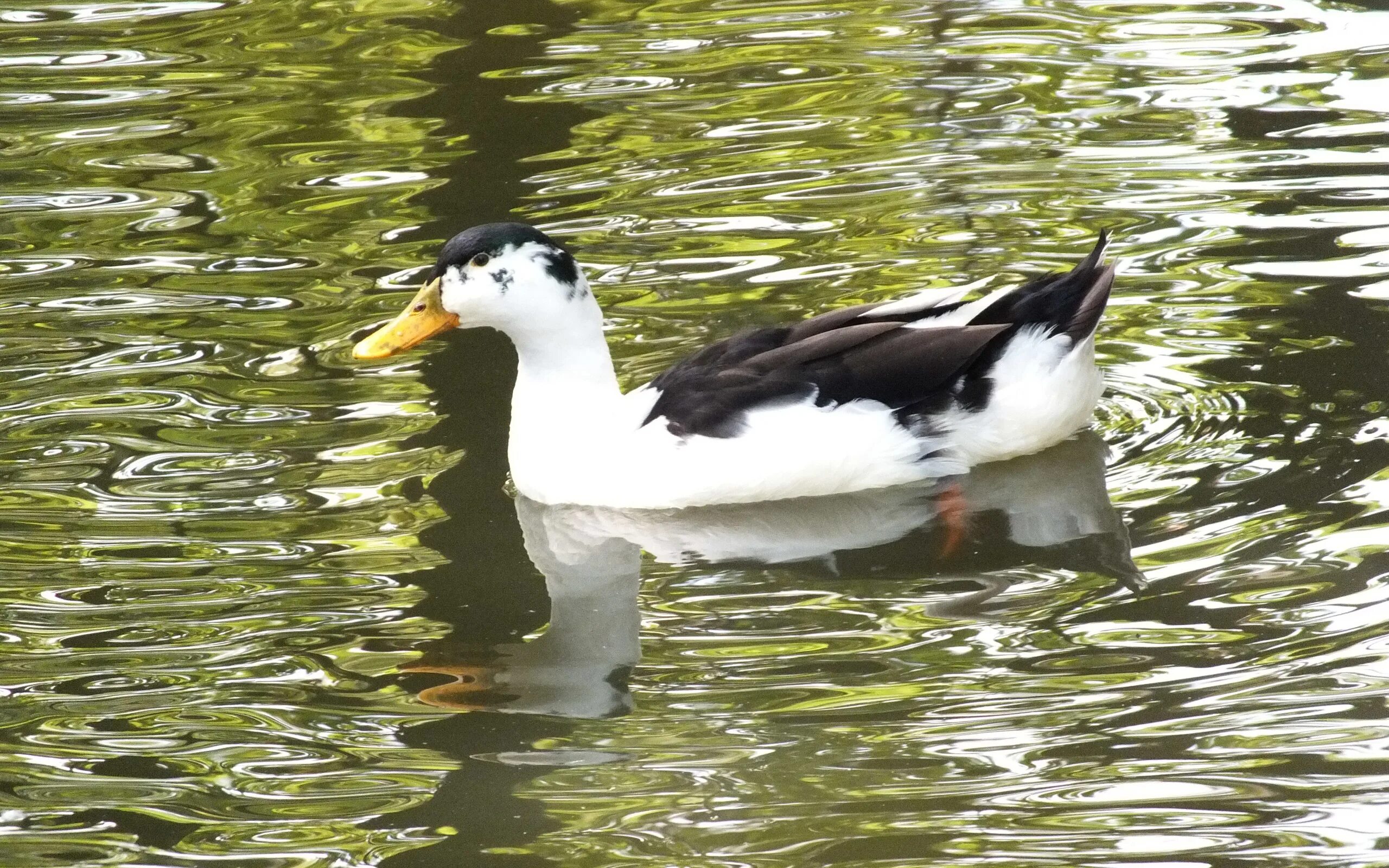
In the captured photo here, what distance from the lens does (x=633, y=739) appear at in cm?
498

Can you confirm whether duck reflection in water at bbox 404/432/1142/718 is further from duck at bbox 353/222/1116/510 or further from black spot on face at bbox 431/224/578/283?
black spot on face at bbox 431/224/578/283

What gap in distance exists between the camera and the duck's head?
6.57 m

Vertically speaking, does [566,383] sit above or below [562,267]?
below

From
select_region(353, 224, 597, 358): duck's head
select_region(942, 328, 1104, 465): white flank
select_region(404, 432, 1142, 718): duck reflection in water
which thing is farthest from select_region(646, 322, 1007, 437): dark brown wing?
select_region(353, 224, 597, 358): duck's head

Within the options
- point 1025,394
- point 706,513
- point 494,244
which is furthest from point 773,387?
point 494,244

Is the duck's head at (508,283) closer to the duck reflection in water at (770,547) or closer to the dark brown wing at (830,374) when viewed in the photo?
the dark brown wing at (830,374)

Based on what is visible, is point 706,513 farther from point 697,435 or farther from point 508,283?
point 508,283

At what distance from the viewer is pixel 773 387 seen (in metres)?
6.34

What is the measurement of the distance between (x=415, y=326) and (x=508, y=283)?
17.0 inches

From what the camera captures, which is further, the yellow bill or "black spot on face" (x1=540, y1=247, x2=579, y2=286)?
the yellow bill

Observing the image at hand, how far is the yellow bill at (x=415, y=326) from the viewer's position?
22.1ft

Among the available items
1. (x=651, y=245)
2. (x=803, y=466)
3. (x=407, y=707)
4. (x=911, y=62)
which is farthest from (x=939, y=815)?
(x=911, y=62)

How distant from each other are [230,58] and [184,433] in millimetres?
6053

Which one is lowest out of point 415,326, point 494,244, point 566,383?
point 566,383
